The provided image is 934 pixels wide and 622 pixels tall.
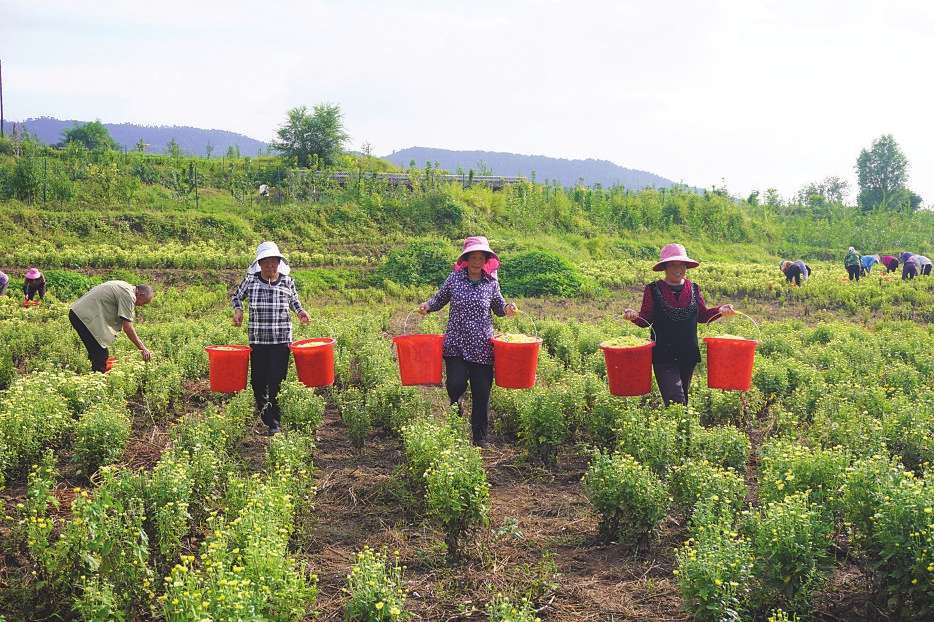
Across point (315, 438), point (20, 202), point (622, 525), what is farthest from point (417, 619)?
point (20, 202)

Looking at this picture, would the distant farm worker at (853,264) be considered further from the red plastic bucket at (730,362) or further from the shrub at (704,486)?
the shrub at (704,486)

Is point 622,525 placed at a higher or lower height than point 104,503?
lower

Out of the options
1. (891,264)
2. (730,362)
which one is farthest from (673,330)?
(891,264)

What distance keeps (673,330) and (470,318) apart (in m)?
1.68

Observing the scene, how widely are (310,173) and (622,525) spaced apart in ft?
84.3

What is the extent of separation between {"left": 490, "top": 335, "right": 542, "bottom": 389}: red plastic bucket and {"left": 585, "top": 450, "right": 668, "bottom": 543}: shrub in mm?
1512

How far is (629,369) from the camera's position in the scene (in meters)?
5.84

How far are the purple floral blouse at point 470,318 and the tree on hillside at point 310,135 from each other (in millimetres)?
26406

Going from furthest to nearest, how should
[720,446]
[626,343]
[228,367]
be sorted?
[228,367], [626,343], [720,446]

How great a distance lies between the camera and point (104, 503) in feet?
12.0

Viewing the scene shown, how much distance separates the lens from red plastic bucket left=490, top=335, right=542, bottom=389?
589 centimetres

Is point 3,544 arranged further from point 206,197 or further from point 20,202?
point 206,197

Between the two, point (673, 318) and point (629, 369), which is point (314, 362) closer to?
point (629, 369)

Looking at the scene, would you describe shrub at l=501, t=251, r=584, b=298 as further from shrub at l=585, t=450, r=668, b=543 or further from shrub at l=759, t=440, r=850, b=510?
shrub at l=759, t=440, r=850, b=510
